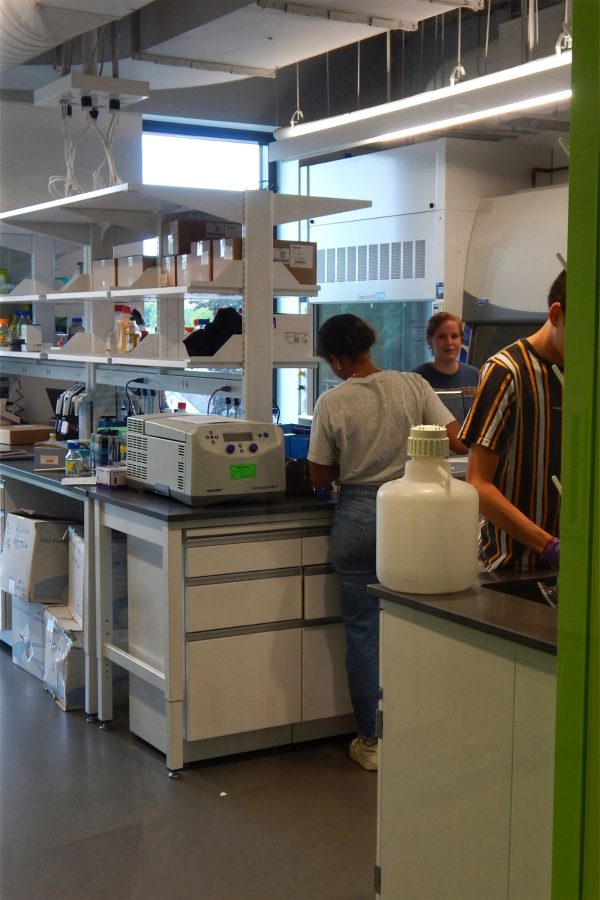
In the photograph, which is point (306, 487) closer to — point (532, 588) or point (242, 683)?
point (242, 683)

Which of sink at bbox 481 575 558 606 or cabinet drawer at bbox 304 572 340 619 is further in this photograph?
cabinet drawer at bbox 304 572 340 619

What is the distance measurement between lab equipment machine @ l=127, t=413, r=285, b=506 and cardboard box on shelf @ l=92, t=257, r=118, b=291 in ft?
4.20

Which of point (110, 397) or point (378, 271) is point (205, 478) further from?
point (378, 271)

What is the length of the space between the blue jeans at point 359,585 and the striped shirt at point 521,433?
103cm

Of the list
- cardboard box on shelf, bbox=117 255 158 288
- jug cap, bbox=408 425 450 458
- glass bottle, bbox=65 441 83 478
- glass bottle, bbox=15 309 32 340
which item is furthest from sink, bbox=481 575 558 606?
glass bottle, bbox=15 309 32 340

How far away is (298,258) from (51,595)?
1.74m

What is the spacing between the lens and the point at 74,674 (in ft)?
13.9

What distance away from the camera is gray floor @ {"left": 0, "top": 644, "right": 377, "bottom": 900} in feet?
9.52

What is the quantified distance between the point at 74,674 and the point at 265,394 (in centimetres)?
136

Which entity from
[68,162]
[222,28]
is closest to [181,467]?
[222,28]

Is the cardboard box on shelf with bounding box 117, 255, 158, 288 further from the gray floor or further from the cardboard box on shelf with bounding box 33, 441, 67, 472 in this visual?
the gray floor

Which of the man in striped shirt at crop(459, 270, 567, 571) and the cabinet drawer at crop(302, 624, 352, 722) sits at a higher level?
the man in striped shirt at crop(459, 270, 567, 571)

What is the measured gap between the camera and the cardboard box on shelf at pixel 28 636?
4.62 meters

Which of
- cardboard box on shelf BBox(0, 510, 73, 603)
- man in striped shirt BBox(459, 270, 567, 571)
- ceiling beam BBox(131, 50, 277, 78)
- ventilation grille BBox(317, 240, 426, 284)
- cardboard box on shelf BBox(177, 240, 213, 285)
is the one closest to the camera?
man in striped shirt BBox(459, 270, 567, 571)
